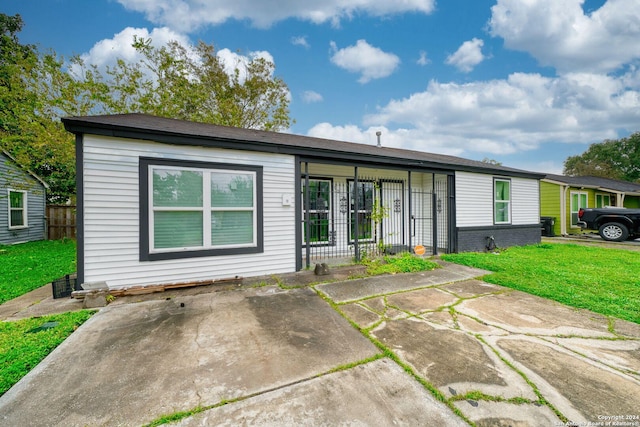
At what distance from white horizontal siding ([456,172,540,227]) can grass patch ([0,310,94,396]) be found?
8233mm

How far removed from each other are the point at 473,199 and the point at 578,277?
11.3 feet

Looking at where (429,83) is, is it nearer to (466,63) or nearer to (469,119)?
(466,63)

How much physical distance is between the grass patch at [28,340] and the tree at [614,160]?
45.4m

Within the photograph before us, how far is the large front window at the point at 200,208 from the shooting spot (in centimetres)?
384

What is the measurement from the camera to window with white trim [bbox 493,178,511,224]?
778 centimetres

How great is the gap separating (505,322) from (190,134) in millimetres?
5119

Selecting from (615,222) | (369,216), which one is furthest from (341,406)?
(615,222)

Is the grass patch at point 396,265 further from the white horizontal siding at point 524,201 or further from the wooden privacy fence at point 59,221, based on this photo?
the wooden privacy fence at point 59,221

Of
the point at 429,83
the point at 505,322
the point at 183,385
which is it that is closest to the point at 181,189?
the point at 183,385

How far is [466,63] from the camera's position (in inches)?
432

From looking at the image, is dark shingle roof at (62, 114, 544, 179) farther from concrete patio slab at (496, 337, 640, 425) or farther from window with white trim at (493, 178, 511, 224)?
concrete patio slab at (496, 337, 640, 425)

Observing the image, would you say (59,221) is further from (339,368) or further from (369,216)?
(339,368)

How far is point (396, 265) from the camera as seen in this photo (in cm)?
512

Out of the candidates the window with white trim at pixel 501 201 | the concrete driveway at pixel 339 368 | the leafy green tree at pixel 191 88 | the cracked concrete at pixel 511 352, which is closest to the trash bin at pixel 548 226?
the window with white trim at pixel 501 201
